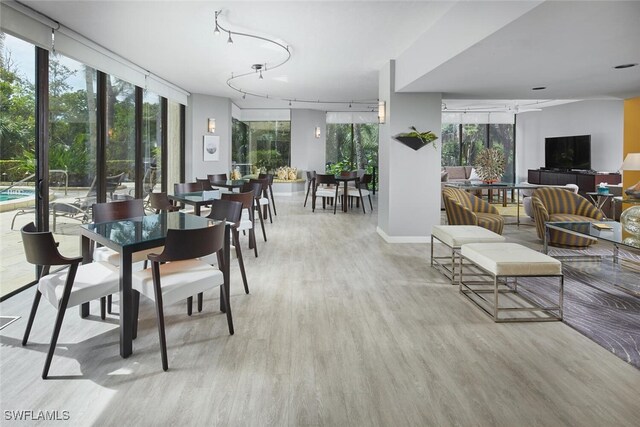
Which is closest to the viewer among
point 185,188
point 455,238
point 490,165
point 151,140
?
point 455,238

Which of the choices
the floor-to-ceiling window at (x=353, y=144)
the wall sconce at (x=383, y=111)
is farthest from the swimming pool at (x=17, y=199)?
the floor-to-ceiling window at (x=353, y=144)

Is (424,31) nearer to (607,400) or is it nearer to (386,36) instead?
(386,36)

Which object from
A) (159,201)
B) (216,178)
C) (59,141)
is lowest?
(159,201)

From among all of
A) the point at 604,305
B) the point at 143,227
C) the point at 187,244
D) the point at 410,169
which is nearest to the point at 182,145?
the point at 410,169

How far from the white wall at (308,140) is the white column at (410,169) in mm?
6321

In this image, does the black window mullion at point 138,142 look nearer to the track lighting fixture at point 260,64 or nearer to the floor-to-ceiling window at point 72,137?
the floor-to-ceiling window at point 72,137

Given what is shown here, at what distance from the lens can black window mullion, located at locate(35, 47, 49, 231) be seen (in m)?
4.02

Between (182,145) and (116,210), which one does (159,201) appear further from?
(182,145)

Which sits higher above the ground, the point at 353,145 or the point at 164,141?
the point at 353,145

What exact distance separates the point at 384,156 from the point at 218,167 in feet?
15.2

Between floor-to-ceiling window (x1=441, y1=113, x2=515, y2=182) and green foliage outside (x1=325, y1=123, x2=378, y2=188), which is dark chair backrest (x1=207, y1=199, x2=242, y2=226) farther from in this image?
floor-to-ceiling window (x1=441, y1=113, x2=515, y2=182)

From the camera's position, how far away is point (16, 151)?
376 centimetres

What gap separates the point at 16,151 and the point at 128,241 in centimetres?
220

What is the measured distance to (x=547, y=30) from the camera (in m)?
3.15
